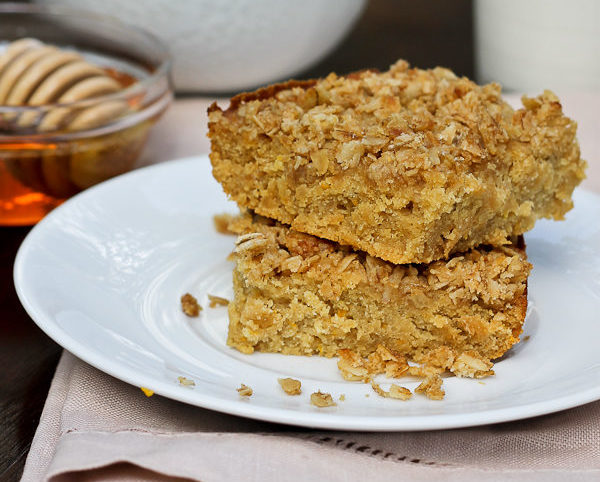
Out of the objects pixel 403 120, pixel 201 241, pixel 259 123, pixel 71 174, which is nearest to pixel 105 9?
pixel 71 174

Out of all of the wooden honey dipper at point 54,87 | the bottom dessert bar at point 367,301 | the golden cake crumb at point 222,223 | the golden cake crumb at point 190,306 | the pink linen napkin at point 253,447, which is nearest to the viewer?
the pink linen napkin at point 253,447

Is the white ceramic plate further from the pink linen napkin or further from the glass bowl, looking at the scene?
the glass bowl

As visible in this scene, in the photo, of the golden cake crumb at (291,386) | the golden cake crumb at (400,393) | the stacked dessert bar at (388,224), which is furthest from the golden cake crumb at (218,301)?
the golden cake crumb at (400,393)

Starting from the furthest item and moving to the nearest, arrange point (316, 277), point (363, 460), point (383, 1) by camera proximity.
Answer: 1. point (383, 1)
2. point (316, 277)
3. point (363, 460)

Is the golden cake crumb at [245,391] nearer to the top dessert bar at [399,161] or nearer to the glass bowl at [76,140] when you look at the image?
the top dessert bar at [399,161]

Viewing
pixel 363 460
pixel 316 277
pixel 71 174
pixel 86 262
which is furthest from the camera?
pixel 71 174

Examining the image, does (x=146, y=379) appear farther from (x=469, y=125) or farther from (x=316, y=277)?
(x=469, y=125)
